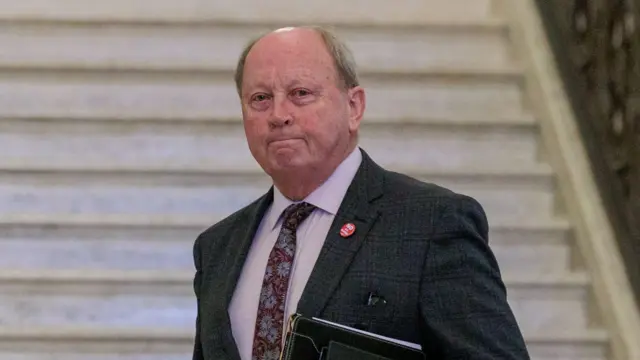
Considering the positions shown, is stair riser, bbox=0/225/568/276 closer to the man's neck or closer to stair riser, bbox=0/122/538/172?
stair riser, bbox=0/122/538/172

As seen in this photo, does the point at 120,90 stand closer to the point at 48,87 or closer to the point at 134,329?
the point at 48,87

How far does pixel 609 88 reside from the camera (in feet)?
7.73

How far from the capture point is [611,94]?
235cm

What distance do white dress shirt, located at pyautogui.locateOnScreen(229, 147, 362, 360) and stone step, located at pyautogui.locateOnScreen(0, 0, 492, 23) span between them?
162 centimetres

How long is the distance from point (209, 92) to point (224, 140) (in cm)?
21

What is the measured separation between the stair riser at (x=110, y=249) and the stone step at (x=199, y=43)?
2.30ft

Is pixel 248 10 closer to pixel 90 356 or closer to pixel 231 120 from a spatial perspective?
pixel 231 120

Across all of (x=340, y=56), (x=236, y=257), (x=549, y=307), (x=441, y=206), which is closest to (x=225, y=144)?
(x=549, y=307)

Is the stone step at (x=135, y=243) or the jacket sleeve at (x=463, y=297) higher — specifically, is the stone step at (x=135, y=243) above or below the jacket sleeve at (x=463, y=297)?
above

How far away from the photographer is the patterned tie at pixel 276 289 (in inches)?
50.3

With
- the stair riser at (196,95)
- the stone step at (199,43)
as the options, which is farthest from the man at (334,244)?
the stone step at (199,43)

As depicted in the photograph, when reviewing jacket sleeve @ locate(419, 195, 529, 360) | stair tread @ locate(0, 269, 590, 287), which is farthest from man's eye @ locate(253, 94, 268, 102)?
stair tread @ locate(0, 269, 590, 287)

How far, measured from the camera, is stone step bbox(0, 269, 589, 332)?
7.50 ft

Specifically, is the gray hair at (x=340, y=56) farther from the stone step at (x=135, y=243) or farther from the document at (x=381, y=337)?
the stone step at (x=135, y=243)
